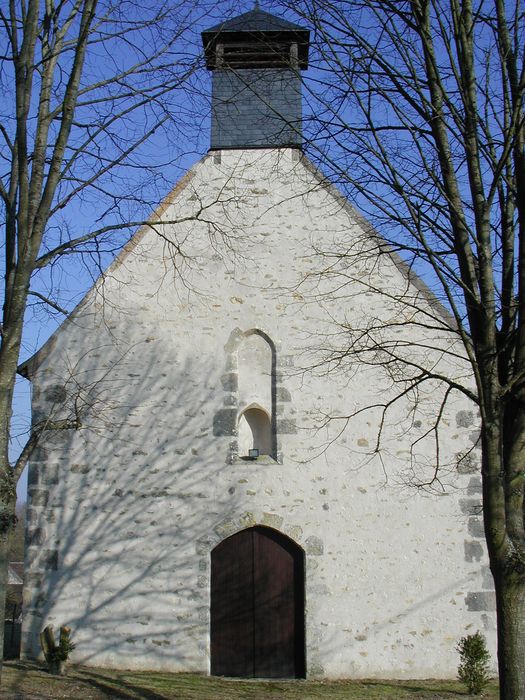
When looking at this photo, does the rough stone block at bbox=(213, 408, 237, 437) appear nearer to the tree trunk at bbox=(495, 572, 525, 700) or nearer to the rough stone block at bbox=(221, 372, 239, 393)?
the rough stone block at bbox=(221, 372, 239, 393)

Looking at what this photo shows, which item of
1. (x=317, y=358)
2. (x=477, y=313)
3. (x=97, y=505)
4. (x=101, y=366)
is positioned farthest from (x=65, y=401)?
(x=477, y=313)

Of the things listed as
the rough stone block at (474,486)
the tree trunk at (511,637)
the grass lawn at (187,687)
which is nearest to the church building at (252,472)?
the rough stone block at (474,486)

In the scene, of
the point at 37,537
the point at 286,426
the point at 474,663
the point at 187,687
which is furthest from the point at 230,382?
the point at 474,663

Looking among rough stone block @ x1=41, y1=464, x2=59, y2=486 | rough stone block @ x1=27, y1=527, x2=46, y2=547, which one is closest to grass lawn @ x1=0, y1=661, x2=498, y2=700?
rough stone block @ x1=27, y1=527, x2=46, y2=547

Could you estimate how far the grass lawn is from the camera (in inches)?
309

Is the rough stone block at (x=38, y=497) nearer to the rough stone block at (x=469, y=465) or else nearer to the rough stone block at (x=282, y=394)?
the rough stone block at (x=282, y=394)

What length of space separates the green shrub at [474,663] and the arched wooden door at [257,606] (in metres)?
1.81

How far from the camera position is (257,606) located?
9.48 meters

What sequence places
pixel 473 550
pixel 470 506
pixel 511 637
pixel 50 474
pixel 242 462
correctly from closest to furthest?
1. pixel 511 637
2. pixel 473 550
3. pixel 470 506
4. pixel 242 462
5. pixel 50 474

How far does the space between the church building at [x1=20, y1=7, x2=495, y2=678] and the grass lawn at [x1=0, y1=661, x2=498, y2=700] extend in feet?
0.89

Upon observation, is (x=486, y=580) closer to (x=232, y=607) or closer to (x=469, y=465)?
(x=469, y=465)

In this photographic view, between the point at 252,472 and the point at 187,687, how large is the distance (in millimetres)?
2491

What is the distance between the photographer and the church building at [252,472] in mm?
9281

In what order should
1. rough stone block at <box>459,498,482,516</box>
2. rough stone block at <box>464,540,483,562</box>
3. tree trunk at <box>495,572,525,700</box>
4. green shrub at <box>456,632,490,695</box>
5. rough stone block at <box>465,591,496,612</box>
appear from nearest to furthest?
tree trunk at <box>495,572,525,700</box>
green shrub at <box>456,632,490,695</box>
rough stone block at <box>465,591,496,612</box>
rough stone block at <box>464,540,483,562</box>
rough stone block at <box>459,498,482,516</box>
